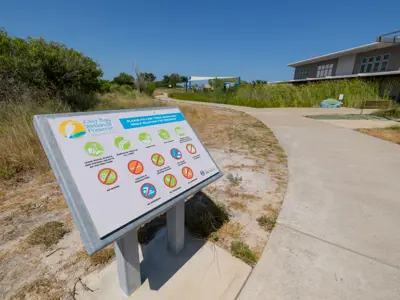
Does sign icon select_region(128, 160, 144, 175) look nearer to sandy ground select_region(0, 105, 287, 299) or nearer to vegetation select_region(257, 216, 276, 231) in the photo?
sandy ground select_region(0, 105, 287, 299)

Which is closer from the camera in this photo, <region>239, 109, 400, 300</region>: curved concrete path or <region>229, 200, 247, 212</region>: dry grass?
<region>239, 109, 400, 300</region>: curved concrete path

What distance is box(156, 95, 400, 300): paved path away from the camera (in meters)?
1.58

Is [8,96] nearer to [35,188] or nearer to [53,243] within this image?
[35,188]

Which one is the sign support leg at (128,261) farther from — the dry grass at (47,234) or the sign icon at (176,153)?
the dry grass at (47,234)

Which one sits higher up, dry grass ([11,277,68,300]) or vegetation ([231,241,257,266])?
vegetation ([231,241,257,266])

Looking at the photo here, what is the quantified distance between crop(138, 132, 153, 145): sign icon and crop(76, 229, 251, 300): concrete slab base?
1.08m

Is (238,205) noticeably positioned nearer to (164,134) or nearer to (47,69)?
(164,134)

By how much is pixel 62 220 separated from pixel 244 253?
204 cm

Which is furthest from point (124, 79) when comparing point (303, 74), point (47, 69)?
point (47, 69)

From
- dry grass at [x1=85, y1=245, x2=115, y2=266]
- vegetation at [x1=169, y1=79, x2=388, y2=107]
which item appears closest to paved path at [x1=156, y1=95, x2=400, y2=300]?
dry grass at [x1=85, y1=245, x2=115, y2=266]

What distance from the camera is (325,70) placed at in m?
25.7

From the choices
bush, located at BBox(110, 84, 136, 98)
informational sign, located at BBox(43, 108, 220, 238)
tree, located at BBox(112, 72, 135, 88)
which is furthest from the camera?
tree, located at BBox(112, 72, 135, 88)

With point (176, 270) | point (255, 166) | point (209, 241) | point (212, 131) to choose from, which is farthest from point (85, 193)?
point (212, 131)

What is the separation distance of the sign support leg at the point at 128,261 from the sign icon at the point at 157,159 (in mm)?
475
